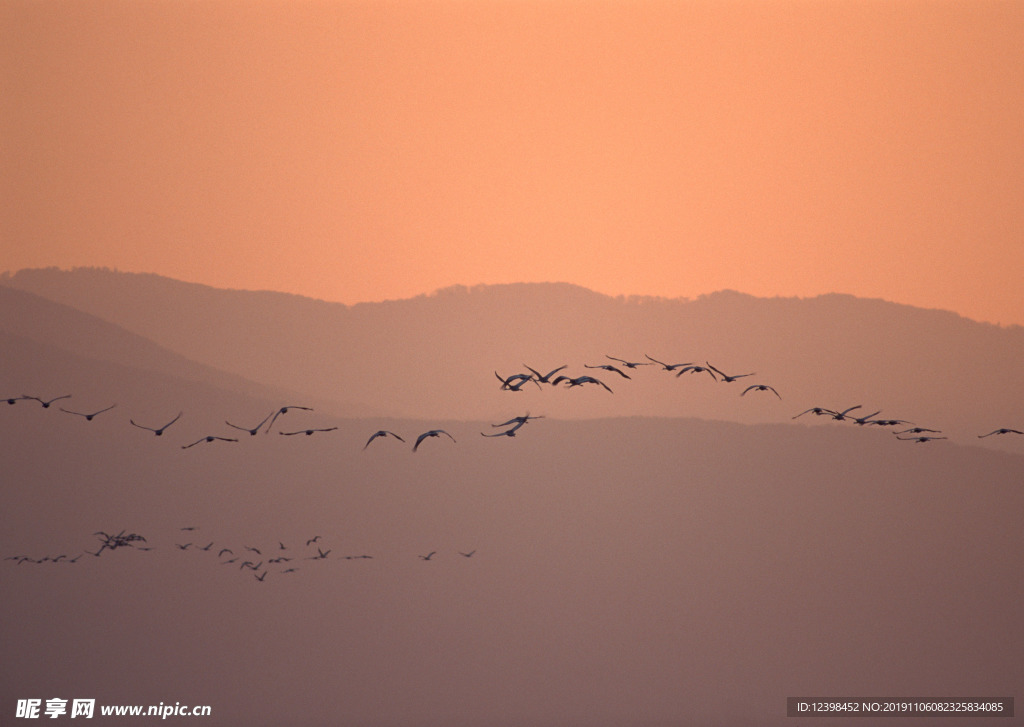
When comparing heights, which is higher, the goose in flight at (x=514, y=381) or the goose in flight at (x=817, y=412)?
the goose in flight at (x=514, y=381)

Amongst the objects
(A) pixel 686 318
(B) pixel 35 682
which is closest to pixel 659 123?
(A) pixel 686 318

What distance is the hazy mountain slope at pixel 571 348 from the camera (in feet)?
10.0

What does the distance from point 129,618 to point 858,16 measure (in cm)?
336

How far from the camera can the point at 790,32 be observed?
10.3 feet

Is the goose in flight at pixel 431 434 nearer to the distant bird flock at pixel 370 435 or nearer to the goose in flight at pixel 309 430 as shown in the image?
the distant bird flock at pixel 370 435

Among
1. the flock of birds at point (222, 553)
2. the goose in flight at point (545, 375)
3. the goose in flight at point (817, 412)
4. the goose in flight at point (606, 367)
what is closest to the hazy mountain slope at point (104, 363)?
the flock of birds at point (222, 553)

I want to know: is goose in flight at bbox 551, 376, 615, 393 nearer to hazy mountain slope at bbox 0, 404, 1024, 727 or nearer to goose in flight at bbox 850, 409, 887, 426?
hazy mountain slope at bbox 0, 404, 1024, 727

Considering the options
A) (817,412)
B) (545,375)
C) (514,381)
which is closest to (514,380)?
(514,381)

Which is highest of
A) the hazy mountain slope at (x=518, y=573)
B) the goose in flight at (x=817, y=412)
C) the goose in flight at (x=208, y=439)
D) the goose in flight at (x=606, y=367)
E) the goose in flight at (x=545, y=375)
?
the goose in flight at (x=606, y=367)

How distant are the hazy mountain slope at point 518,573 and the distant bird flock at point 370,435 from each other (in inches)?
0.9

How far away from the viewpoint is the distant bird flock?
3.01 m

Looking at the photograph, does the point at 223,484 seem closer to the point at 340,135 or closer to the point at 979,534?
the point at 340,135

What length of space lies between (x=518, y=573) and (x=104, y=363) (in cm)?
163

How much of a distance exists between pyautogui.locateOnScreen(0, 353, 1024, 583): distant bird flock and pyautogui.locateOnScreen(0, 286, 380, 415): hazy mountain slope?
7cm
